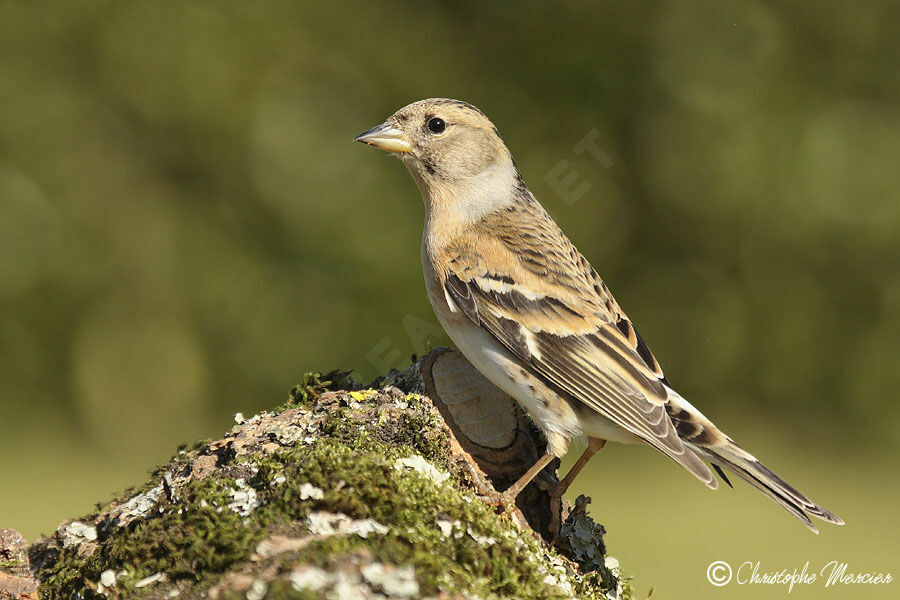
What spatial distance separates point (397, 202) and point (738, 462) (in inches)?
227

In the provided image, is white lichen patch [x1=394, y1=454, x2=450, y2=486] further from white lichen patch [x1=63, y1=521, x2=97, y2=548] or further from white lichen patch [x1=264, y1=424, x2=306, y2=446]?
white lichen patch [x1=63, y1=521, x2=97, y2=548]

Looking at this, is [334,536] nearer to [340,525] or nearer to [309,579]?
[340,525]

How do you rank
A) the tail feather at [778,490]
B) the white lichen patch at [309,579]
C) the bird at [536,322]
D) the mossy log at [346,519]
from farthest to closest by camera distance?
the bird at [536,322], the tail feather at [778,490], the mossy log at [346,519], the white lichen patch at [309,579]

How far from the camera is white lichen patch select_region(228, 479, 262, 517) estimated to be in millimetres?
3779

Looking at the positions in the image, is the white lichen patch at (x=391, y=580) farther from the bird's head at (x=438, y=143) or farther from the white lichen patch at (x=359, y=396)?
the bird's head at (x=438, y=143)

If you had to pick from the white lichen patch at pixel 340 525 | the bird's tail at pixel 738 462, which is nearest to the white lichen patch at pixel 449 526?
the white lichen patch at pixel 340 525

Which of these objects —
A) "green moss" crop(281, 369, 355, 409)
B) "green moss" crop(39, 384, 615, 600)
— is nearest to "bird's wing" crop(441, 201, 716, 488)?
"green moss" crop(281, 369, 355, 409)

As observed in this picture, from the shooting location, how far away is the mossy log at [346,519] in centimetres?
344

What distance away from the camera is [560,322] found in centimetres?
493

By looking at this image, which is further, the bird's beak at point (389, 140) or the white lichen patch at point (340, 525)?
the bird's beak at point (389, 140)

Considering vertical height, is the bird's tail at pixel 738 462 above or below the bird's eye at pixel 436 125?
below

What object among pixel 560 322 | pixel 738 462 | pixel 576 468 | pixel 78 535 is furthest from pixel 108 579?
pixel 738 462

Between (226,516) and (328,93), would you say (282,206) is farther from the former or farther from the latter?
(226,516)

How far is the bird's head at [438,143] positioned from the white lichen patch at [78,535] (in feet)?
8.39
